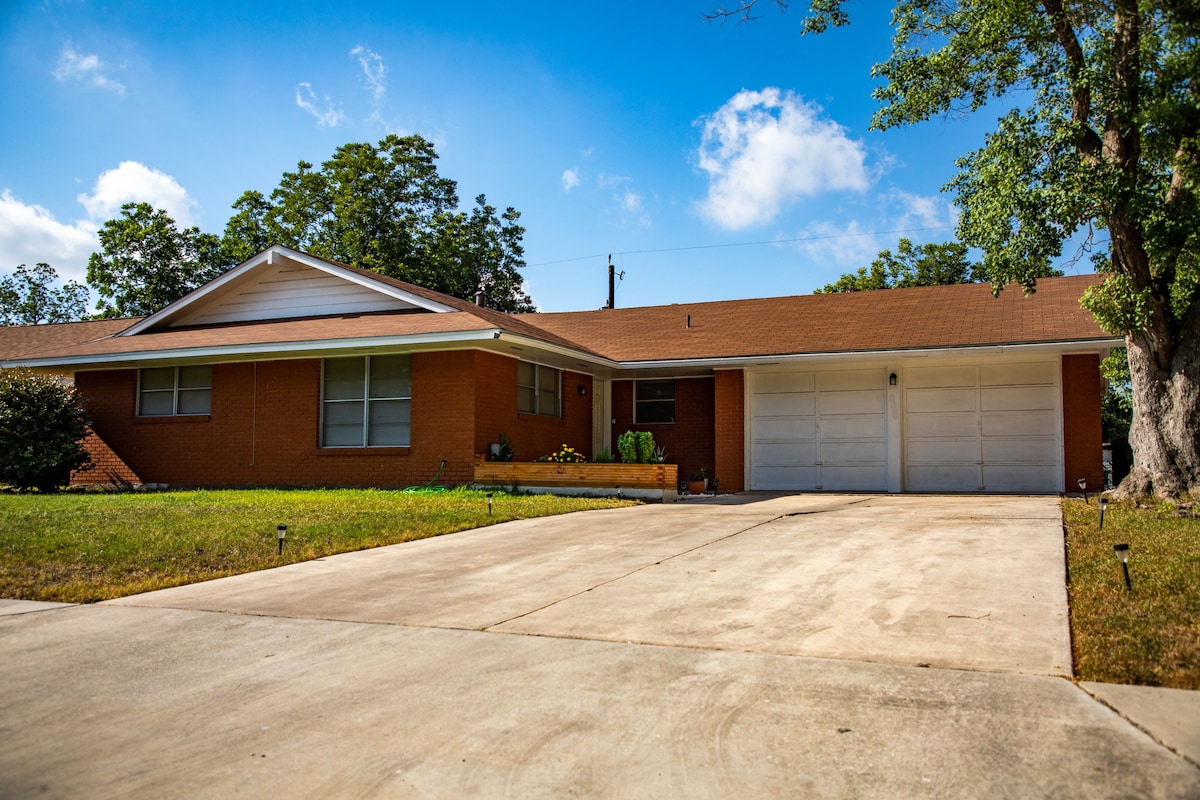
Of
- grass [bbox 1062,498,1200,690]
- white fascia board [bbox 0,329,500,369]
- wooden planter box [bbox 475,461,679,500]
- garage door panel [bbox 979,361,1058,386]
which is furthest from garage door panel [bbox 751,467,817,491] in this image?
grass [bbox 1062,498,1200,690]

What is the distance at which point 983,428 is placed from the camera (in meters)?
17.4

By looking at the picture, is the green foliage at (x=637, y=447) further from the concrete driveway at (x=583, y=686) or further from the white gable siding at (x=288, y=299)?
the concrete driveway at (x=583, y=686)

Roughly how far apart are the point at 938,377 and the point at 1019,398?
5.02ft

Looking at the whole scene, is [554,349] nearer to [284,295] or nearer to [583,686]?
[284,295]

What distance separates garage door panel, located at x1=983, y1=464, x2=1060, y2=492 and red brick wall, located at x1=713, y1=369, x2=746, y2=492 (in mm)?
4809

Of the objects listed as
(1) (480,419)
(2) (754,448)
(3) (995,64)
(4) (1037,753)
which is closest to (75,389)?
(1) (480,419)

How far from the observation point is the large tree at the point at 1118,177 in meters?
10.9

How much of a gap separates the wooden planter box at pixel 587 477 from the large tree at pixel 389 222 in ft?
77.6

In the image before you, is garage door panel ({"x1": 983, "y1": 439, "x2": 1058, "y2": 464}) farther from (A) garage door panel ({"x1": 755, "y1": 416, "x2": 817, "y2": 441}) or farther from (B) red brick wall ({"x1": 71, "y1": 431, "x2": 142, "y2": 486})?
(B) red brick wall ({"x1": 71, "y1": 431, "x2": 142, "y2": 486})

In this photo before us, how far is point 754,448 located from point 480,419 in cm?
622

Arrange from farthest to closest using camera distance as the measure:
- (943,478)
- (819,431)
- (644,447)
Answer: (819,431) → (943,478) → (644,447)

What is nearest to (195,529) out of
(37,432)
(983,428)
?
(37,432)

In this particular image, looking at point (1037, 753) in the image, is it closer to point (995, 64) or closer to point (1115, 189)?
point (1115, 189)

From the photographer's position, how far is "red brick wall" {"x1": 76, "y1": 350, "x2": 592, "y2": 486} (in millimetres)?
15992
